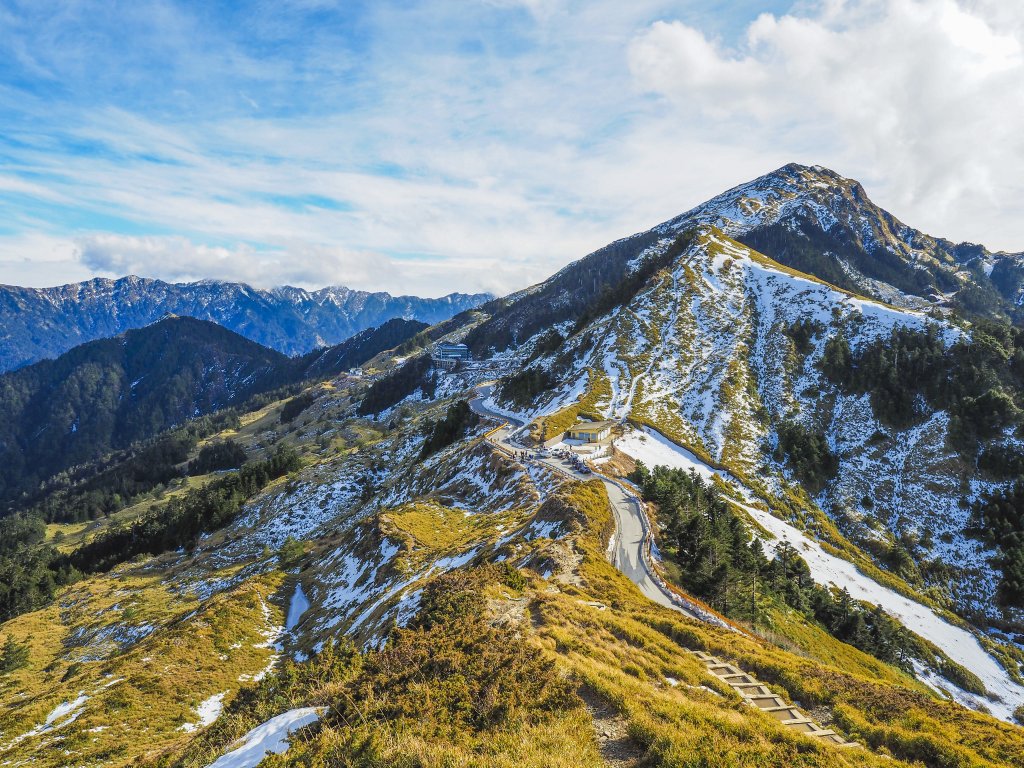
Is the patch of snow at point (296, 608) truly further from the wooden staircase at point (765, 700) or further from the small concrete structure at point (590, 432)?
the small concrete structure at point (590, 432)

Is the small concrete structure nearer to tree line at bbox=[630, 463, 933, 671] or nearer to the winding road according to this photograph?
the winding road

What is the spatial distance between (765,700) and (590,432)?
47.8 meters

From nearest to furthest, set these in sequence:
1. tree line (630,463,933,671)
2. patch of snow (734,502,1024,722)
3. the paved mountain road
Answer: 1. the paved mountain road
2. tree line (630,463,933,671)
3. patch of snow (734,502,1024,722)

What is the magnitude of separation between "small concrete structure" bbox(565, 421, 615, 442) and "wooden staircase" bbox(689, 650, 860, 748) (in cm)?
4462

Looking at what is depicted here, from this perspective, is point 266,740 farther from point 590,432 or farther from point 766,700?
point 590,432

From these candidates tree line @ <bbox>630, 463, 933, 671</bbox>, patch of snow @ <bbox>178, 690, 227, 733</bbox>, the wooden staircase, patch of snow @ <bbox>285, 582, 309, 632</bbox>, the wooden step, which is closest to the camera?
the wooden staircase

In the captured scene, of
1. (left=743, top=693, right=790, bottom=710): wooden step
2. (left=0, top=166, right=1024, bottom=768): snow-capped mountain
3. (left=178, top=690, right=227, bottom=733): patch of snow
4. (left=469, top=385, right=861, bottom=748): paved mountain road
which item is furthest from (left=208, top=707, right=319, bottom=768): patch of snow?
(left=178, top=690, right=227, bottom=733): patch of snow

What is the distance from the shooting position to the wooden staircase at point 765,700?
1236 cm

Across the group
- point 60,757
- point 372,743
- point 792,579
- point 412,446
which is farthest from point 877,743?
point 412,446

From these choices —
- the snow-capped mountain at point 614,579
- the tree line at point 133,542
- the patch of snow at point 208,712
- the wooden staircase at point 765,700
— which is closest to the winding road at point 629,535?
the snow-capped mountain at point 614,579

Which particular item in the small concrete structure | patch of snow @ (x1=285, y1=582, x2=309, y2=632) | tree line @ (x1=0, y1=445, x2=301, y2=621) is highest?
the small concrete structure

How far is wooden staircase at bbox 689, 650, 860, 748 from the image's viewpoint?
12.4 meters

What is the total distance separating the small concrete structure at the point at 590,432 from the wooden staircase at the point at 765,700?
4462 centimetres

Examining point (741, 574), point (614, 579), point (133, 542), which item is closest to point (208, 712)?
point (614, 579)
